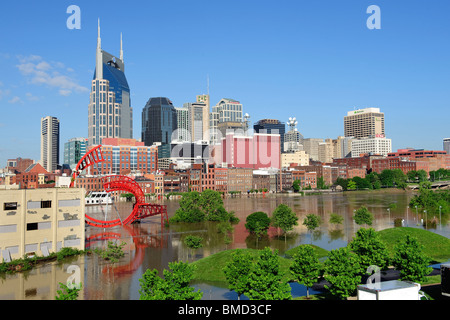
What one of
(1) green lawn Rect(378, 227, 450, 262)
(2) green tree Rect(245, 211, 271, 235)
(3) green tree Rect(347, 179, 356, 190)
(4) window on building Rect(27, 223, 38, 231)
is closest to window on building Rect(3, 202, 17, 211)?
(4) window on building Rect(27, 223, 38, 231)

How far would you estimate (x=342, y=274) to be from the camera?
26.0m

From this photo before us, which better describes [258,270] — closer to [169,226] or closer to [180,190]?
[169,226]

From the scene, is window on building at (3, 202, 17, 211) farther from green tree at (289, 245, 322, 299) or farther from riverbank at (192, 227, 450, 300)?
green tree at (289, 245, 322, 299)

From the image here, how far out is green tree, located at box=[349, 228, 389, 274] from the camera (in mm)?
30484

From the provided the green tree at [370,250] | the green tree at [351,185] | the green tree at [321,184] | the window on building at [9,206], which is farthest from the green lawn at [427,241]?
the green tree at [321,184]

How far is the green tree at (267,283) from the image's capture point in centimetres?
2273

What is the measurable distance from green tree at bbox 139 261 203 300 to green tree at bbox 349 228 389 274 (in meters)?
14.0

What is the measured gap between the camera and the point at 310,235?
55344 mm

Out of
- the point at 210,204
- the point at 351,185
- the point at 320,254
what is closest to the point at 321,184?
the point at 351,185

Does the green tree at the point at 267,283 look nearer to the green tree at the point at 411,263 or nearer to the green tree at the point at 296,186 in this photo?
the green tree at the point at 411,263

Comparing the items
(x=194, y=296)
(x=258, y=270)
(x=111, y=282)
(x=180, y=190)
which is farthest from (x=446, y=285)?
(x=180, y=190)

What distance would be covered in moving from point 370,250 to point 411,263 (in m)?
3.64
